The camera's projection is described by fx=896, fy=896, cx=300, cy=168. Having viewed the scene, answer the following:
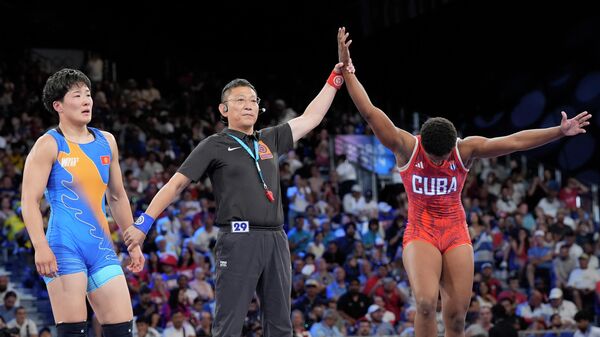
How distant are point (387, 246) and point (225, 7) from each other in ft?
39.5

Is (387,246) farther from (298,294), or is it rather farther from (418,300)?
(418,300)

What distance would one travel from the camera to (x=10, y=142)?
1568 centimetres

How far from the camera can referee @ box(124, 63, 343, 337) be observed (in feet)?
19.2

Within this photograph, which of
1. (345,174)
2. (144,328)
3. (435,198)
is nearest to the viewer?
(435,198)

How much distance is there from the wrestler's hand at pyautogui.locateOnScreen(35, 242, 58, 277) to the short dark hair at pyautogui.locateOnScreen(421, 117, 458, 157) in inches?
110

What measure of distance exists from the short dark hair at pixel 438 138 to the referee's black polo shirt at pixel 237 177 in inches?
45.7

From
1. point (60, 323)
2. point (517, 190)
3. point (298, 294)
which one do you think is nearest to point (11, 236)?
point (298, 294)

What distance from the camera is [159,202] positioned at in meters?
5.93

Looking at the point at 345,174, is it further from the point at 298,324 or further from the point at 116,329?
the point at 116,329

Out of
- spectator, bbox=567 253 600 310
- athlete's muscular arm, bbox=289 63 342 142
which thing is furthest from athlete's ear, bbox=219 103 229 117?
spectator, bbox=567 253 600 310

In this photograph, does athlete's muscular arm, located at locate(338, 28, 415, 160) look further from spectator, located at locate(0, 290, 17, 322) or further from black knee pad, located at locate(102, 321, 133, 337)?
spectator, located at locate(0, 290, 17, 322)

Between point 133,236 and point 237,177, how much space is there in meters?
0.80

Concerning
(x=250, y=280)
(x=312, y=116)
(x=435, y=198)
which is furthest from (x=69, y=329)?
(x=435, y=198)

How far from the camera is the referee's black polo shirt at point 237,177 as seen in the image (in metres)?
5.94
